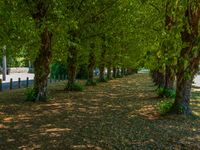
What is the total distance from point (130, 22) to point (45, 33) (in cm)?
901

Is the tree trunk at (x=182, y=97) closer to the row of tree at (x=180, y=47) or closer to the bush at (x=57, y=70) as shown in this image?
the row of tree at (x=180, y=47)

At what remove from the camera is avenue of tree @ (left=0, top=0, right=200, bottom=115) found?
1109 cm

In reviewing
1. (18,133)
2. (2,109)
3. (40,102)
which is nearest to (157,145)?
(18,133)

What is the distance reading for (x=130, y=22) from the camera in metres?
28.1

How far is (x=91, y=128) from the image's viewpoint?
1372 centimetres

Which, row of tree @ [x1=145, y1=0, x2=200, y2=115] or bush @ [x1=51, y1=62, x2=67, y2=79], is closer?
row of tree @ [x1=145, y1=0, x2=200, y2=115]

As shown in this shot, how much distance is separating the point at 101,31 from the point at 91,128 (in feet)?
46.2

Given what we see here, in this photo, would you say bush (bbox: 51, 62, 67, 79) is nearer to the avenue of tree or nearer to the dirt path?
the avenue of tree

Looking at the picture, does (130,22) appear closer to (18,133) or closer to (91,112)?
(91,112)

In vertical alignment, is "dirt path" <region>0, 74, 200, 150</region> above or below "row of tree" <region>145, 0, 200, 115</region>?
below

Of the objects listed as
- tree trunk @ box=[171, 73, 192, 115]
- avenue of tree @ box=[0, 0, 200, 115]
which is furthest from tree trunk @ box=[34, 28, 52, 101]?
tree trunk @ box=[171, 73, 192, 115]

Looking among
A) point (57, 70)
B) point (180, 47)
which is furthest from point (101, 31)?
point (57, 70)

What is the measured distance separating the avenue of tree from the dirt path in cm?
194

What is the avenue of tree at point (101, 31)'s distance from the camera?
1109 centimetres
